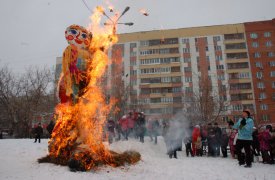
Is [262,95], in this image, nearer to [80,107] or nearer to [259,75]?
[259,75]

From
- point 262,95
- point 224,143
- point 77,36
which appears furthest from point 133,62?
point 77,36

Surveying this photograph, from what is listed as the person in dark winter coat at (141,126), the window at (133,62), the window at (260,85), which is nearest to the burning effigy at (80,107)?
the person in dark winter coat at (141,126)

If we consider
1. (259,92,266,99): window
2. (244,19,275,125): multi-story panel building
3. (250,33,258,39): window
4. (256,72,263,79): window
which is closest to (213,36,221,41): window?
(244,19,275,125): multi-story panel building

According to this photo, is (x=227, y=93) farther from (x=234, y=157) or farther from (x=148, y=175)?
(x=148, y=175)

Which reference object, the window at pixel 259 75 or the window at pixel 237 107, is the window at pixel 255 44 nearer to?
the window at pixel 259 75

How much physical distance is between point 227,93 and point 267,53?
14.3 meters

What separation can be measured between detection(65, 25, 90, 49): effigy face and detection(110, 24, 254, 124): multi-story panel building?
43.8 m

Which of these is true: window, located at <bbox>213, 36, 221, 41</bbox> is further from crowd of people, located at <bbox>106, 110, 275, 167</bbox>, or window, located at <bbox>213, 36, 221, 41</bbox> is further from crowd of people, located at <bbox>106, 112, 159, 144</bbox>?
crowd of people, located at <bbox>106, 112, 159, 144</bbox>

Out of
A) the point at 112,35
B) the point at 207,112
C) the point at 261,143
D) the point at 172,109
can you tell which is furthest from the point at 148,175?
the point at 172,109

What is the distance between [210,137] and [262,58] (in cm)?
4841

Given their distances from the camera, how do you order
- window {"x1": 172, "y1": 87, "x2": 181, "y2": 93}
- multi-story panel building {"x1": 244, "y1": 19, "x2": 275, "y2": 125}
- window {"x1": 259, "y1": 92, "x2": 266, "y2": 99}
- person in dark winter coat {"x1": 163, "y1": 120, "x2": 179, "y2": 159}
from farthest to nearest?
window {"x1": 172, "y1": 87, "x2": 181, "y2": 93} < multi-story panel building {"x1": 244, "y1": 19, "x2": 275, "y2": 125} < window {"x1": 259, "y1": 92, "x2": 266, "y2": 99} < person in dark winter coat {"x1": 163, "y1": 120, "x2": 179, "y2": 159}

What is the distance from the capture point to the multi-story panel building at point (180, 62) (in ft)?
174

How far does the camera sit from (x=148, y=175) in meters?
7.36

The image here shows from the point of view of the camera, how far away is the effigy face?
28.0 feet
